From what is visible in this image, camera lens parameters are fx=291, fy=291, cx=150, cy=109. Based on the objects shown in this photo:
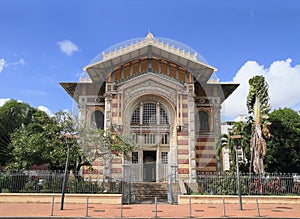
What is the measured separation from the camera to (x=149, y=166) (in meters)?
28.2

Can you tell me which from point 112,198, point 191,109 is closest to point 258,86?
point 191,109

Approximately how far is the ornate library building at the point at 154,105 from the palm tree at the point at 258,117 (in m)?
6.24

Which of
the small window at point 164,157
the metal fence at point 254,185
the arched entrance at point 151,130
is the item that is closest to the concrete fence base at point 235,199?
the metal fence at point 254,185

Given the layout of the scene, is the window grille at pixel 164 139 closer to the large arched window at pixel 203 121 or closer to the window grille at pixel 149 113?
the window grille at pixel 149 113

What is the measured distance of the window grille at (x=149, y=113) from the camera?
29297 millimetres

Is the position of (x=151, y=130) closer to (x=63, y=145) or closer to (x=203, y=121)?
(x=203, y=121)

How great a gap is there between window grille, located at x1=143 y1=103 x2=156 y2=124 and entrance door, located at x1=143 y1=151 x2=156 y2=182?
10.2 ft

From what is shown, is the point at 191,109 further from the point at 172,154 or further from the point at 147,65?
the point at 147,65

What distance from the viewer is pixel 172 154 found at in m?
28.2

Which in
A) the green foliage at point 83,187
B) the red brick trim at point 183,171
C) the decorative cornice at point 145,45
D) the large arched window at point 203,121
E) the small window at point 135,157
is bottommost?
the green foliage at point 83,187

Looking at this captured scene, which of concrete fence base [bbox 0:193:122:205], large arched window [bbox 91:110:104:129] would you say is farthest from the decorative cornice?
concrete fence base [bbox 0:193:122:205]

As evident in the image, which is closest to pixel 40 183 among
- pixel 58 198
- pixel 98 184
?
pixel 58 198

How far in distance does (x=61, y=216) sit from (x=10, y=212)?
297 centimetres

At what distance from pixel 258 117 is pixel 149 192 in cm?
1018
